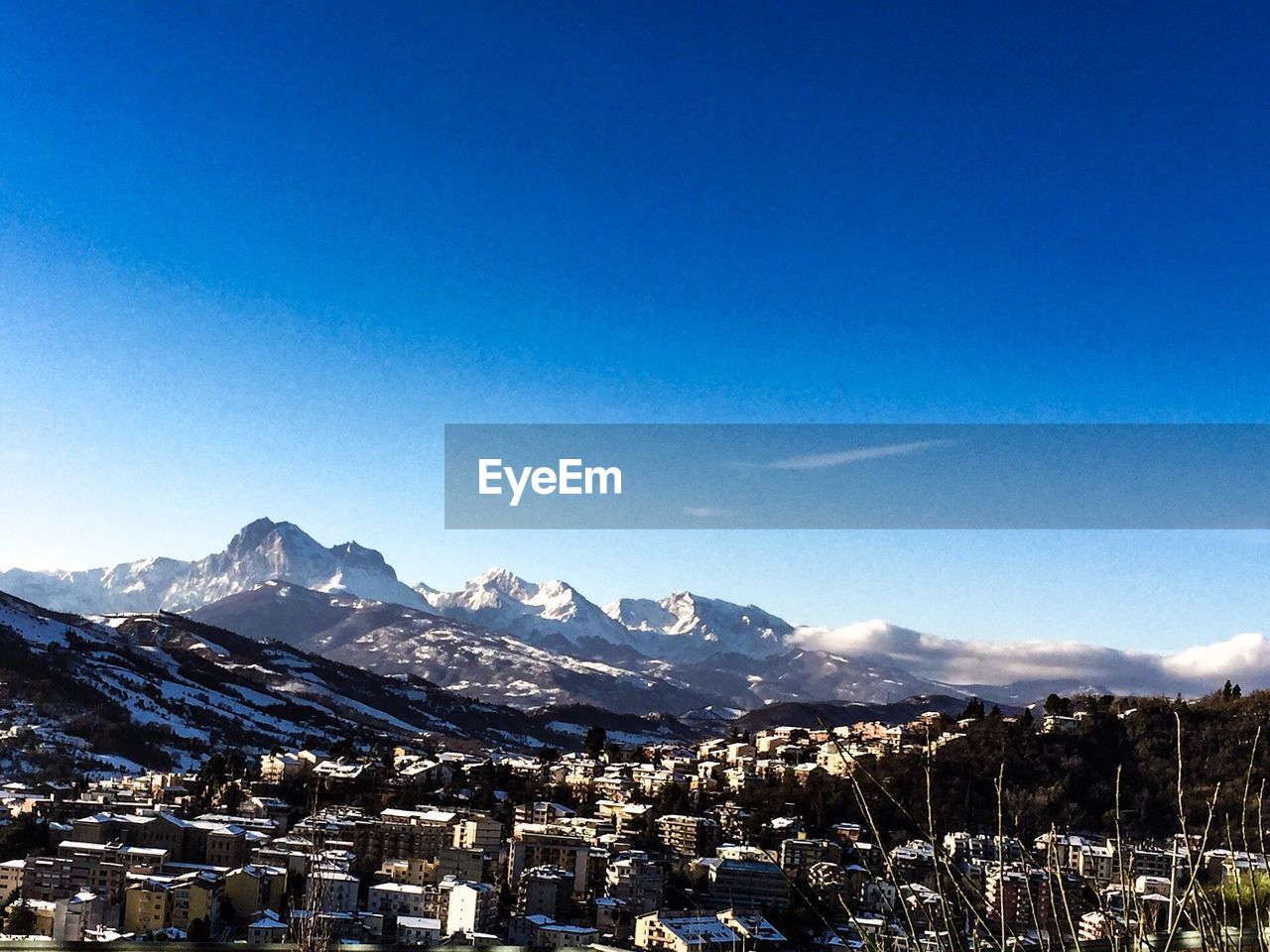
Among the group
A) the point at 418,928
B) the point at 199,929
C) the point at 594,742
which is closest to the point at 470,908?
the point at 418,928

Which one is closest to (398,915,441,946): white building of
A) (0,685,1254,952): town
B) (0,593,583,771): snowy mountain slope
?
(0,685,1254,952): town

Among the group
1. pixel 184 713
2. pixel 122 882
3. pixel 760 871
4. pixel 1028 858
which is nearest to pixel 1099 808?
pixel 760 871

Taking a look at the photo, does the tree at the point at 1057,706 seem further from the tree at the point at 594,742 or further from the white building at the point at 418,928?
the white building at the point at 418,928

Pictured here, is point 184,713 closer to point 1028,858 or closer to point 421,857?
point 421,857

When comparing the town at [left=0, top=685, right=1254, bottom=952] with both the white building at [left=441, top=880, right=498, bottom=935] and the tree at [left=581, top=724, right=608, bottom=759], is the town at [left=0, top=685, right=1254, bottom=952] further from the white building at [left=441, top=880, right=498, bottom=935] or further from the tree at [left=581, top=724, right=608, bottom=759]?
the tree at [left=581, top=724, right=608, bottom=759]

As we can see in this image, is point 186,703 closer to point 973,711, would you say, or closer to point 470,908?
point 973,711

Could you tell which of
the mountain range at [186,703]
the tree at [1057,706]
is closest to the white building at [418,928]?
the tree at [1057,706]
